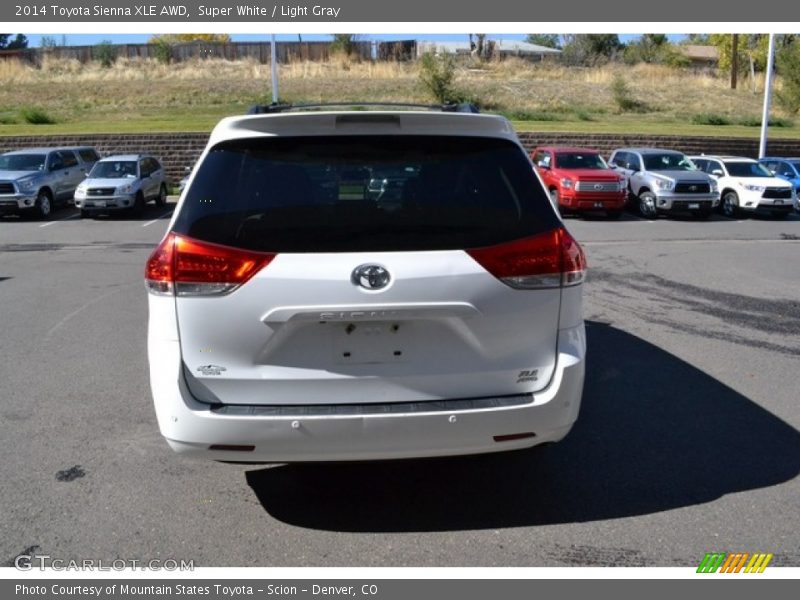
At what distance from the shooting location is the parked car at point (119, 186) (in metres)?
Result: 20.9

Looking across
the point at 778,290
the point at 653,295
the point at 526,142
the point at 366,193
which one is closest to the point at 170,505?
the point at 366,193

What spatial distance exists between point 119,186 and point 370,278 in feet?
62.6

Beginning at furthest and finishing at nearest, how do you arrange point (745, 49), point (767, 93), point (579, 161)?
point (745, 49) < point (767, 93) < point (579, 161)

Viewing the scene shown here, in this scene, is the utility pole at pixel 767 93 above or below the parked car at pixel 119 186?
above

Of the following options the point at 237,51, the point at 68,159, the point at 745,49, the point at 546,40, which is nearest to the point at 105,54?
the point at 237,51

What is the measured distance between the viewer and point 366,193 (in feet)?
12.7

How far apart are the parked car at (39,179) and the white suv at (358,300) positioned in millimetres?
19192

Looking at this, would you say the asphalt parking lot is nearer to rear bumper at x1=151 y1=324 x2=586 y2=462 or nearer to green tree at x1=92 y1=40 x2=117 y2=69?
rear bumper at x1=151 y1=324 x2=586 y2=462

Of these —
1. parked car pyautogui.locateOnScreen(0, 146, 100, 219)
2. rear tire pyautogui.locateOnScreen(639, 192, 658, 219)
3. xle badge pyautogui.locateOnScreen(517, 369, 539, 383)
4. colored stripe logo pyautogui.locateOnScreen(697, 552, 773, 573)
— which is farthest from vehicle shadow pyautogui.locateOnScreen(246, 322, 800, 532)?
parked car pyautogui.locateOnScreen(0, 146, 100, 219)

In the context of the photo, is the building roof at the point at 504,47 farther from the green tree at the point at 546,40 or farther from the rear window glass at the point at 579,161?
the rear window glass at the point at 579,161

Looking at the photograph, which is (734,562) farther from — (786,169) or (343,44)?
(343,44)

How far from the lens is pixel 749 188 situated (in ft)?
69.7

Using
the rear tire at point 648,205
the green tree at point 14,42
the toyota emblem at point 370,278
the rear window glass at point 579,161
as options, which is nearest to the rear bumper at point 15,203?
the rear window glass at point 579,161

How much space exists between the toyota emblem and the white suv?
0.01 meters
